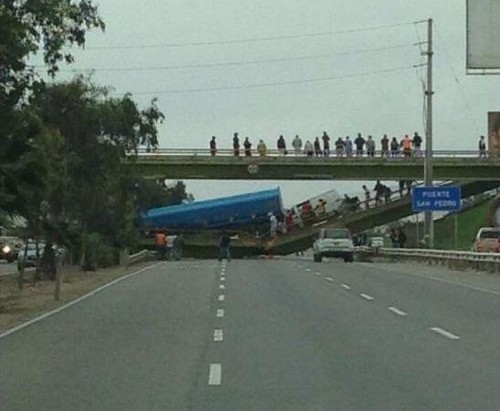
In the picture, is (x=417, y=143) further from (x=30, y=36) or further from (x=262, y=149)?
(x=30, y=36)

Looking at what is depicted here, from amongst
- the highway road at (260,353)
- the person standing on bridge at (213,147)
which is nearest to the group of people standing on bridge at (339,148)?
the person standing on bridge at (213,147)

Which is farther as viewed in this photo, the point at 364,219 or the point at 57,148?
the point at 364,219

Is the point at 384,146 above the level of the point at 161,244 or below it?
above

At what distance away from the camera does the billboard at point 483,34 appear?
40.1m

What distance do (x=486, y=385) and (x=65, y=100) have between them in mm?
34164

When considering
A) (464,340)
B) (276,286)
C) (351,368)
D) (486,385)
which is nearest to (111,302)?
(276,286)

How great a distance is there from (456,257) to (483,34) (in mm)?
15188

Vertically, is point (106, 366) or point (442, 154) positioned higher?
point (442, 154)

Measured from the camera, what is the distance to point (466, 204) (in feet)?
305

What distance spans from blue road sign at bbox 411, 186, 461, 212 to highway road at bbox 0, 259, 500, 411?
31.5 m

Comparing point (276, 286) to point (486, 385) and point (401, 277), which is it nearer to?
point (401, 277)

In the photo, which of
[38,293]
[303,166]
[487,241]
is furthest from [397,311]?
[303,166]

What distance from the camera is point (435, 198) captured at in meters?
64.2

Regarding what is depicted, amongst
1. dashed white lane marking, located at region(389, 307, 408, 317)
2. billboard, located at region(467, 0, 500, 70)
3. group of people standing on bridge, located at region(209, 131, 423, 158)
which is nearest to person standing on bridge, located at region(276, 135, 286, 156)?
group of people standing on bridge, located at region(209, 131, 423, 158)
